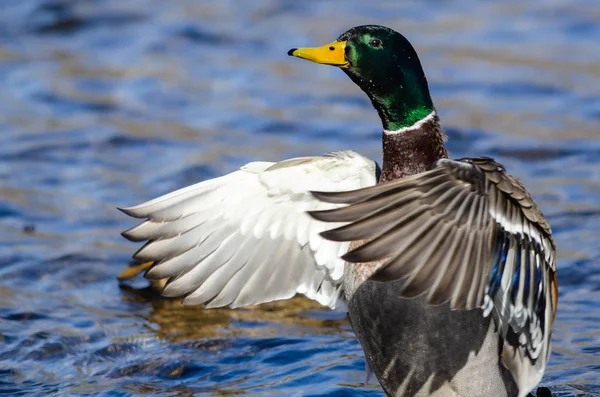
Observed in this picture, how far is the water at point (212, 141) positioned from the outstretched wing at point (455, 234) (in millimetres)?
1836

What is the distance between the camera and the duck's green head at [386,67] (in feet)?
17.4

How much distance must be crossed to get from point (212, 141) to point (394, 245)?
21.7 feet

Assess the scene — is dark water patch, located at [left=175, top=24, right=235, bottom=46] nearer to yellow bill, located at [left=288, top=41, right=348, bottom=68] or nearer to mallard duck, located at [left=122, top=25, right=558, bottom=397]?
mallard duck, located at [left=122, top=25, right=558, bottom=397]

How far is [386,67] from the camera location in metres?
5.29

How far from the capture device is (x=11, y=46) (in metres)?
13.2

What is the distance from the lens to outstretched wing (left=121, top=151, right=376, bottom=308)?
19.2ft

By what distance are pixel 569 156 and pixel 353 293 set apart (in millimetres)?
5157

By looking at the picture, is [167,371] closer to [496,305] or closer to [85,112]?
[496,305]

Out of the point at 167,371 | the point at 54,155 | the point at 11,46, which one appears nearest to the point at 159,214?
the point at 167,371

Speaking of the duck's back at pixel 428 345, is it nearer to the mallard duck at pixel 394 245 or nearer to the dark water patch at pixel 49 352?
the mallard duck at pixel 394 245

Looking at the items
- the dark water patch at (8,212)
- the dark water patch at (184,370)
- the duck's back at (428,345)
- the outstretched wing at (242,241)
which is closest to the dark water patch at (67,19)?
the dark water patch at (8,212)

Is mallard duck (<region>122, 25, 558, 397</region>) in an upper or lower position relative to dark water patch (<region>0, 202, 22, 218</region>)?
upper

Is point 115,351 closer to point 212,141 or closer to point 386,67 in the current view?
point 386,67

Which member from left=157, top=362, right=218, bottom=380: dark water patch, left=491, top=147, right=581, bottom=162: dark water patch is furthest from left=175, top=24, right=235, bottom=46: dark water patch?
left=157, top=362, right=218, bottom=380: dark water patch
